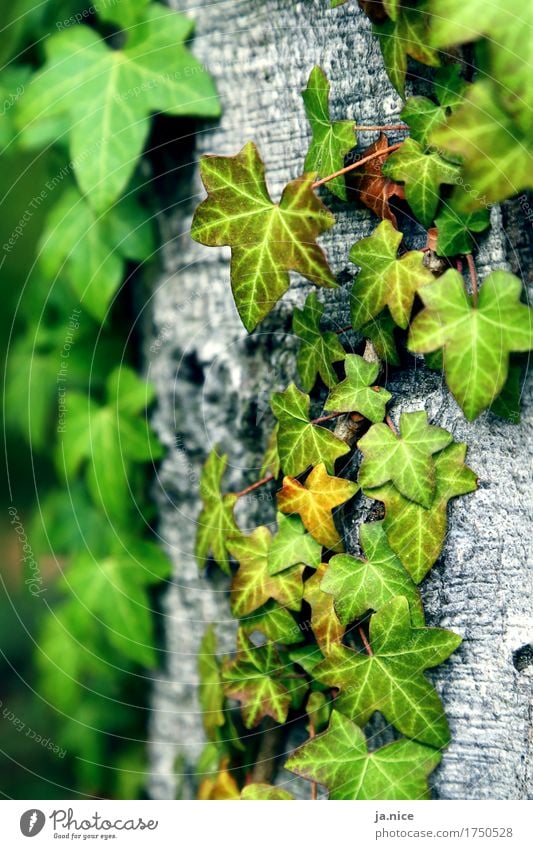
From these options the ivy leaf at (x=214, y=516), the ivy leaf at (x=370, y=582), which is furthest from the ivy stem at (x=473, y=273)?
the ivy leaf at (x=214, y=516)

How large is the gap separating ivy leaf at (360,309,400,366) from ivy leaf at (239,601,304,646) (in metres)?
0.28

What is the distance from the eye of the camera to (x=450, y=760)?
0.68 metres

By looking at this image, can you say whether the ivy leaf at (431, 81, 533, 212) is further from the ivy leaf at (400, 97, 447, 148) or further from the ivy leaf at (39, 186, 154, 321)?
the ivy leaf at (39, 186, 154, 321)

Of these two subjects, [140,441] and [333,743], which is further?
[140,441]

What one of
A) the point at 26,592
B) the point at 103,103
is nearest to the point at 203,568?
the point at 103,103

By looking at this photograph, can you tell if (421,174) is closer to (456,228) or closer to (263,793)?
(456,228)

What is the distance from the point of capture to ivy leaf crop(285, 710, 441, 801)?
657mm

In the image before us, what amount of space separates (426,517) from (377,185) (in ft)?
1.02

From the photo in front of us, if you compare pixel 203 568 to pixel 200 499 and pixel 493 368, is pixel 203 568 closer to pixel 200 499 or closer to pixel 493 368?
pixel 200 499

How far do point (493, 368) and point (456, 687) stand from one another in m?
0.32

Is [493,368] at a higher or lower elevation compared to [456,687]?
higher

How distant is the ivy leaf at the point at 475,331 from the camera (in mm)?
568

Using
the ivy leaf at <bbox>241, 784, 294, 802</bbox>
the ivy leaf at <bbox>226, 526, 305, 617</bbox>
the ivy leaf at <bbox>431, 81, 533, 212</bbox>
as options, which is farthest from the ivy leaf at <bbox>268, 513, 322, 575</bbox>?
the ivy leaf at <bbox>431, 81, 533, 212</bbox>

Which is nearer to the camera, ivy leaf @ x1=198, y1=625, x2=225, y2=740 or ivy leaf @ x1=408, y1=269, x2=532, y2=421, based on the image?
ivy leaf @ x1=408, y1=269, x2=532, y2=421
